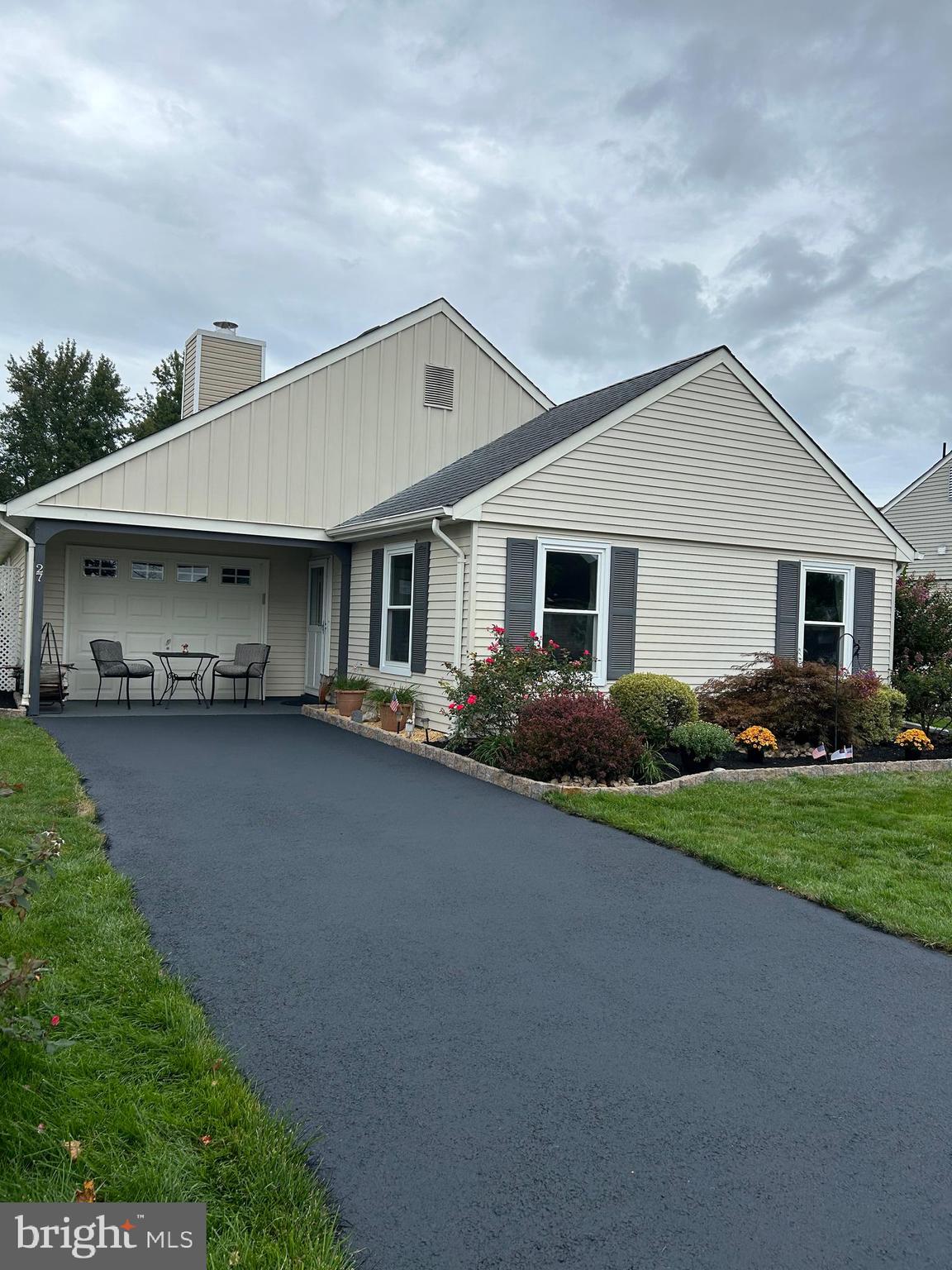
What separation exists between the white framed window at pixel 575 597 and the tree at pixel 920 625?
17.2 ft

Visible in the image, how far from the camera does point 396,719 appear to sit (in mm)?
10984

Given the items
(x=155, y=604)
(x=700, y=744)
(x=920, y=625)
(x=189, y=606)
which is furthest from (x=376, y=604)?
(x=920, y=625)

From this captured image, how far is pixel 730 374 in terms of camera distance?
39.2 feet

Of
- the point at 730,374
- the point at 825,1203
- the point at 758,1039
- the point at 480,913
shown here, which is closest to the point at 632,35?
the point at 730,374

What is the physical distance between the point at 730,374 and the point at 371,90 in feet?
19.3

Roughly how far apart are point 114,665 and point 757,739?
29.1 feet

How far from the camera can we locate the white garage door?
13664mm

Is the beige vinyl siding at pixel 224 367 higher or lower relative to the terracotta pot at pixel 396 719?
higher

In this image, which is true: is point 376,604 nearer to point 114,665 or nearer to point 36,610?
point 114,665

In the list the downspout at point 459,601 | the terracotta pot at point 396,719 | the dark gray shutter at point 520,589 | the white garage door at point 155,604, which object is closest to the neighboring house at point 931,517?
the dark gray shutter at point 520,589

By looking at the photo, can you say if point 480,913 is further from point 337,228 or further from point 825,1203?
point 337,228

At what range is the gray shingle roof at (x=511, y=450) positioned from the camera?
11.2 m

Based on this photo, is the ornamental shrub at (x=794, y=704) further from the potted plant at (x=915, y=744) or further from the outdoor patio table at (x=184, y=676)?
the outdoor patio table at (x=184, y=676)

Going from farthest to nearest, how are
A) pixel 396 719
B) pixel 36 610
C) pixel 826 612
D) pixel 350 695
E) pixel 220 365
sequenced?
pixel 220 365
pixel 826 612
pixel 350 695
pixel 36 610
pixel 396 719
